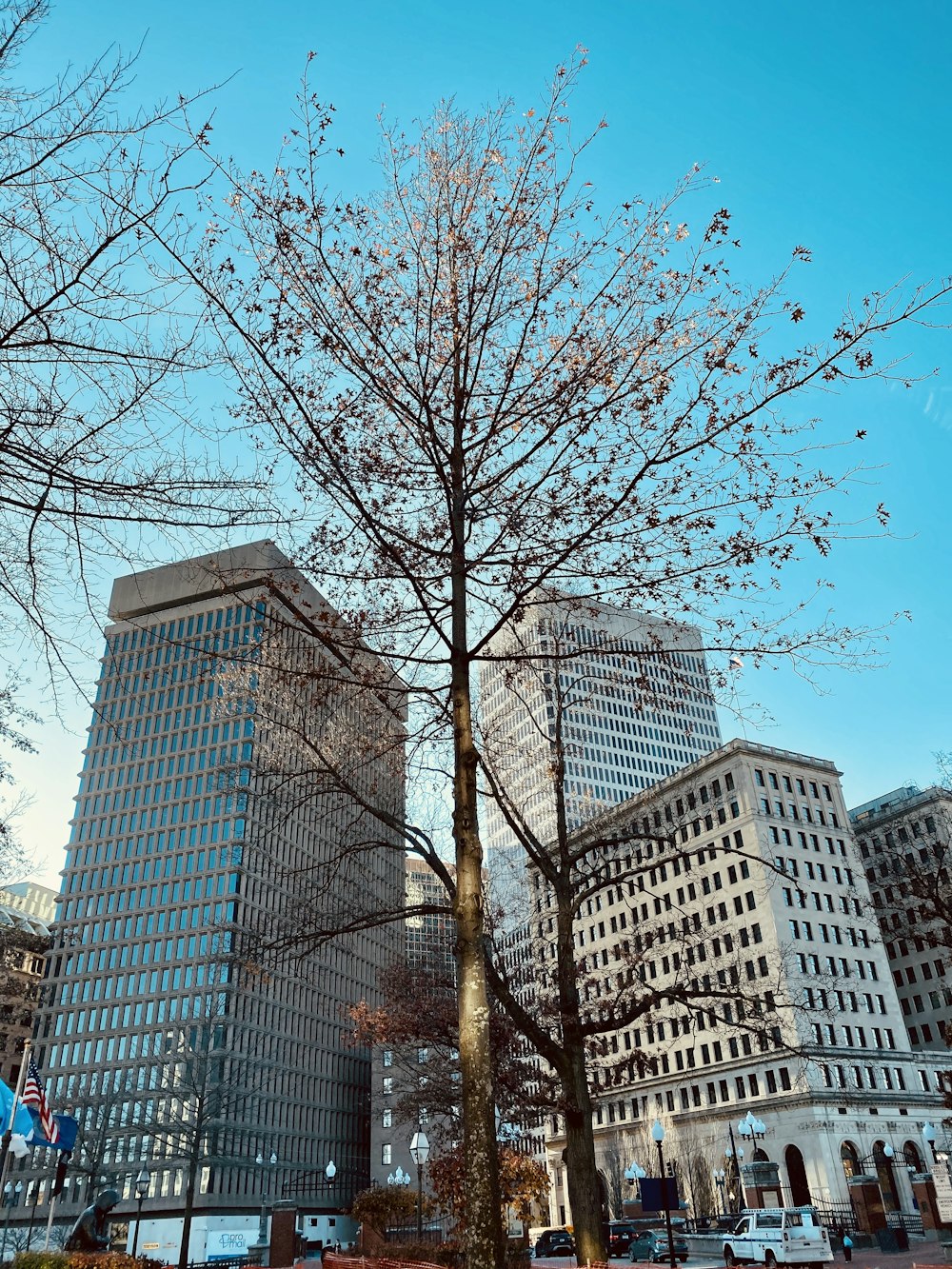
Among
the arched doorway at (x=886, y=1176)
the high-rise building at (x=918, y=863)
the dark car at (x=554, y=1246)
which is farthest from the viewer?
the high-rise building at (x=918, y=863)

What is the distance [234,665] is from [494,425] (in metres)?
4.21

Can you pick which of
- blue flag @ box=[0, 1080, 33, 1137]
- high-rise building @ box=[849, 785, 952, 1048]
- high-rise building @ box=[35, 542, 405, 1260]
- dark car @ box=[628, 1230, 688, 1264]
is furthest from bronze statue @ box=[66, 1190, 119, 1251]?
high-rise building @ box=[849, 785, 952, 1048]

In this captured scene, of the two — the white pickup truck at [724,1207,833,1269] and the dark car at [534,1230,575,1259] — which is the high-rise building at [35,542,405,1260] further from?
the white pickup truck at [724,1207,833,1269]

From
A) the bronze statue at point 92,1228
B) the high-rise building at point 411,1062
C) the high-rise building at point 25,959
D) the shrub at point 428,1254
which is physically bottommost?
the shrub at point 428,1254

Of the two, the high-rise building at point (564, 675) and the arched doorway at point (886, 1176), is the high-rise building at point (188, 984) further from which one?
the high-rise building at point (564, 675)

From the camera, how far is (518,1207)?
2169 cm

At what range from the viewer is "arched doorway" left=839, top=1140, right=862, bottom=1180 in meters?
58.2

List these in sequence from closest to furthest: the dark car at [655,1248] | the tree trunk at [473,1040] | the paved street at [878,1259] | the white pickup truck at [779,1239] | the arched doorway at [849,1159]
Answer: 1. the tree trunk at [473,1040]
2. the white pickup truck at [779,1239]
3. the paved street at [878,1259]
4. the dark car at [655,1248]
5. the arched doorway at [849,1159]

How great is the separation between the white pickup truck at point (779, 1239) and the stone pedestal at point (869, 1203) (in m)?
8.96

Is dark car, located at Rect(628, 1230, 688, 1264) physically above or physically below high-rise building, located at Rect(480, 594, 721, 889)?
below

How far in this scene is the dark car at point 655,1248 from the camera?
3578 centimetres

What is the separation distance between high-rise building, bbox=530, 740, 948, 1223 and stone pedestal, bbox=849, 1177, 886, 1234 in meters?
15.5

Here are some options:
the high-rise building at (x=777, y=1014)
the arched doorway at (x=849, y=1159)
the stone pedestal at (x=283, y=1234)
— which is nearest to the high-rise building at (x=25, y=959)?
the stone pedestal at (x=283, y=1234)

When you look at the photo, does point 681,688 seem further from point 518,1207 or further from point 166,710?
point 166,710
